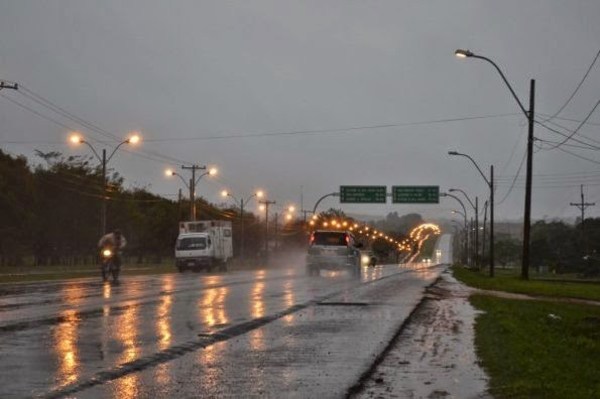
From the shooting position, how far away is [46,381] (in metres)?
9.11

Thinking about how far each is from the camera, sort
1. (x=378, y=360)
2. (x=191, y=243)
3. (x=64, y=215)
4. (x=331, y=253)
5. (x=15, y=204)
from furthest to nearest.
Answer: (x=64, y=215), (x=15, y=204), (x=191, y=243), (x=331, y=253), (x=378, y=360)

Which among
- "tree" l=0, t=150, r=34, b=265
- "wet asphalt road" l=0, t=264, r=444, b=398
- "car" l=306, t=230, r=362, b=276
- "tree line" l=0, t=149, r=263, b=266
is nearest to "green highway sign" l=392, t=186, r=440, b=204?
"tree line" l=0, t=149, r=263, b=266

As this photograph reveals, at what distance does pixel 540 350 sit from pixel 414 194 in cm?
7346

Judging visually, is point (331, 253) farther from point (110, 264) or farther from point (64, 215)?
point (64, 215)

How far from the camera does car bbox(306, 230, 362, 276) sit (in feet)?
140

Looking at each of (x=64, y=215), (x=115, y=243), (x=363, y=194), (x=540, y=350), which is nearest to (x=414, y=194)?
(x=363, y=194)

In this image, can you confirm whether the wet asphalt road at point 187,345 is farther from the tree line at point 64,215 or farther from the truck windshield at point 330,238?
the tree line at point 64,215

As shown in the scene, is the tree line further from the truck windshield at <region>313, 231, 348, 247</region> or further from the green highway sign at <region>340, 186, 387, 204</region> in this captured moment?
the truck windshield at <region>313, 231, 348, 247</region>

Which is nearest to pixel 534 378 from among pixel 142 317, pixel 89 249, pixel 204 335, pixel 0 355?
pixel 204 335

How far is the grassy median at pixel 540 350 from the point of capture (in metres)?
8.77

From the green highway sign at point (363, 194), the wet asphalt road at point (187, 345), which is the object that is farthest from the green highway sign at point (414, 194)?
the wet asphalt road at point (187, 345)

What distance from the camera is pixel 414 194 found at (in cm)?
8500

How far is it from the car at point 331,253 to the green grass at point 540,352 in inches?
863

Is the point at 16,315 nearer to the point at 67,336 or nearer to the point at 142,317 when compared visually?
the point at 142,317
